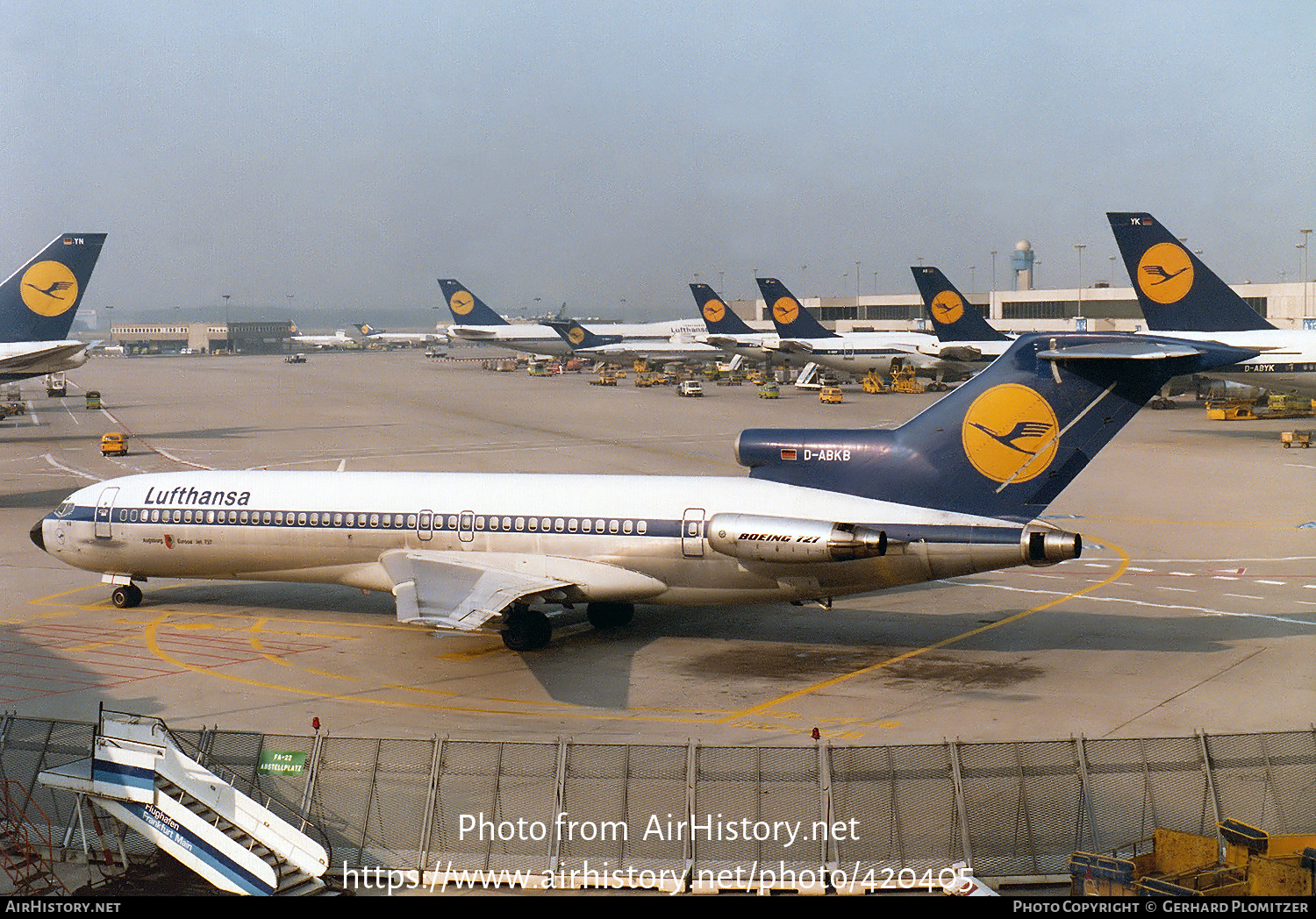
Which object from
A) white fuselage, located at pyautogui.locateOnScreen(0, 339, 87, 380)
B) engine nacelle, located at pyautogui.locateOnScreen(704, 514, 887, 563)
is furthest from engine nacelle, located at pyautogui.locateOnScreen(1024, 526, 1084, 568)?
white fuselage, located at pyautogui.locateOnScreen(0, 339, 87, 380)

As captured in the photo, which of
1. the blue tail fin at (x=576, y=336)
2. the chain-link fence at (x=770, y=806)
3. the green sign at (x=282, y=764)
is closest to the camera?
the chain-link fence at (x=770, y=806)

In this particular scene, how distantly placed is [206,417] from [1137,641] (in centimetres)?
7467

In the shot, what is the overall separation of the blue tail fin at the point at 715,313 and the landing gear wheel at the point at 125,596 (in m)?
91.4

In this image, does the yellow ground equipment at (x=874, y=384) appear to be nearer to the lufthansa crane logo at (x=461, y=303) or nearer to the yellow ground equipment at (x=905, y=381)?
the yellow ground equipment at (x=905, y=381)

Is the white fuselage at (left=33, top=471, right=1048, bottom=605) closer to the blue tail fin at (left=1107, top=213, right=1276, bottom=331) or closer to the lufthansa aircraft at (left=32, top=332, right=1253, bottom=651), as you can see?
the lufthansa aircraft at (left=32, top=332, right=1253, bottom=651)

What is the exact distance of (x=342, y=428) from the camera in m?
76.7

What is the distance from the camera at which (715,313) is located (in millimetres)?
120250

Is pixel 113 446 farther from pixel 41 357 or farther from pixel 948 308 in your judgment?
pixel 948 308

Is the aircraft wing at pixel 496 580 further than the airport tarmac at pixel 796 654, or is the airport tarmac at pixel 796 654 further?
the aircraft wing at pixel 496 580

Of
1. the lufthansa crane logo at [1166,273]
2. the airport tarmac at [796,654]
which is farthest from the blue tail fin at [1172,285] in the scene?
the airport tarmac at [796,654]

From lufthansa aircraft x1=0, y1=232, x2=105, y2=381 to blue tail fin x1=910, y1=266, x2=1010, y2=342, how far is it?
189ft

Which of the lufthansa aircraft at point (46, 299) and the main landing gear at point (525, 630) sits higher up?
the lufthansa aircraft at point (46, 299)

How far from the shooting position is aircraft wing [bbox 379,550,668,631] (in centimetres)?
2436

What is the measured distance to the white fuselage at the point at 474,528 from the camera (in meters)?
25.2
